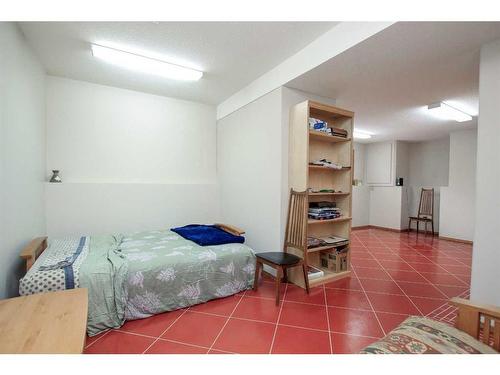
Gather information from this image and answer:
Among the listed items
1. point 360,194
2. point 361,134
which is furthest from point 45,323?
point 360,194

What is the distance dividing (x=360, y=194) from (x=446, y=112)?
121 inches

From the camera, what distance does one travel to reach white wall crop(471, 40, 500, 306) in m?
1.73

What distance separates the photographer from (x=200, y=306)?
2.33m

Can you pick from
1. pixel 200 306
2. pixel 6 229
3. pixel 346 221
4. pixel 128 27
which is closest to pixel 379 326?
pixel 346 221

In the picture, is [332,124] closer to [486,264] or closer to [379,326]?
[486,264]

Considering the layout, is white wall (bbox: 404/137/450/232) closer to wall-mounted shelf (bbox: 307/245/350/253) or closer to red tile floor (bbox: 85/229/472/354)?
red tile floor (bbox: 85/229/472/354)

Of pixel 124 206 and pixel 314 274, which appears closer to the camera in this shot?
pixel 314 274

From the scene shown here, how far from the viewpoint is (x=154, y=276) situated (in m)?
2.16

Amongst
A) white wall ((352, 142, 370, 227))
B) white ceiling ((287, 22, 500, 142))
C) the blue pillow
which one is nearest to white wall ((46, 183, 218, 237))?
the blue pillow

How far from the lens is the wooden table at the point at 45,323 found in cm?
110

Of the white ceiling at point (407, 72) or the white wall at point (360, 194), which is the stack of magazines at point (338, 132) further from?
the white wall at point (360, 194)

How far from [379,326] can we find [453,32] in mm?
2406

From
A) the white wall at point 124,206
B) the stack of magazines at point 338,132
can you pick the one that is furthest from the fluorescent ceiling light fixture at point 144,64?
the stack of magazines at point 338,132

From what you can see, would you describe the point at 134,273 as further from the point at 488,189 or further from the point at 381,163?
the point at 381,163
